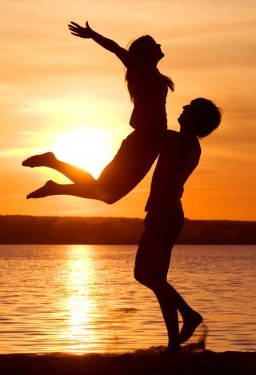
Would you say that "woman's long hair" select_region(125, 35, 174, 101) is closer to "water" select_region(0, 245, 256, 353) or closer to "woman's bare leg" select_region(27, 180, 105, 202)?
"woman's bare leg" select_region(27, 180, 105, 202)

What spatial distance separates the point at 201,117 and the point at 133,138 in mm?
844

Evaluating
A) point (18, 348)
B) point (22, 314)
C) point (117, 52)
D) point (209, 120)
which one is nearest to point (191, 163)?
point (209, 120)

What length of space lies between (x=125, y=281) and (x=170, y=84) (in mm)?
55014

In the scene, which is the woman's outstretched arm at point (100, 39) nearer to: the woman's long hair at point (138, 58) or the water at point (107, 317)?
the woman's long hair at point (138, 58)

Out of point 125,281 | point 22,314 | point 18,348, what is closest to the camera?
point 18,348

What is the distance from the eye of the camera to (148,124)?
1095cm

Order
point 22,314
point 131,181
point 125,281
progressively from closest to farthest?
point 131,181 → point 22,314 → point 125,281

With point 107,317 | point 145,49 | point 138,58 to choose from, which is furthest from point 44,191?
point 107,317

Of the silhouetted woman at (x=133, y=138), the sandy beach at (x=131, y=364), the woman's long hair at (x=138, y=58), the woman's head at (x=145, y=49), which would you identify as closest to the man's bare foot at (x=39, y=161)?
the silhouetted woman at (x=133, y=138)

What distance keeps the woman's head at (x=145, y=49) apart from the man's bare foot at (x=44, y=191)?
167cm

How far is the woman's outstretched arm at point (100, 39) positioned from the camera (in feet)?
35.9

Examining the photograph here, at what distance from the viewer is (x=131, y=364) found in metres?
10.4

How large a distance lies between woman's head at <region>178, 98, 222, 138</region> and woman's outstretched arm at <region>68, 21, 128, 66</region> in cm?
90

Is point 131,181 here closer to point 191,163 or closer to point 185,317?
point 191,163
